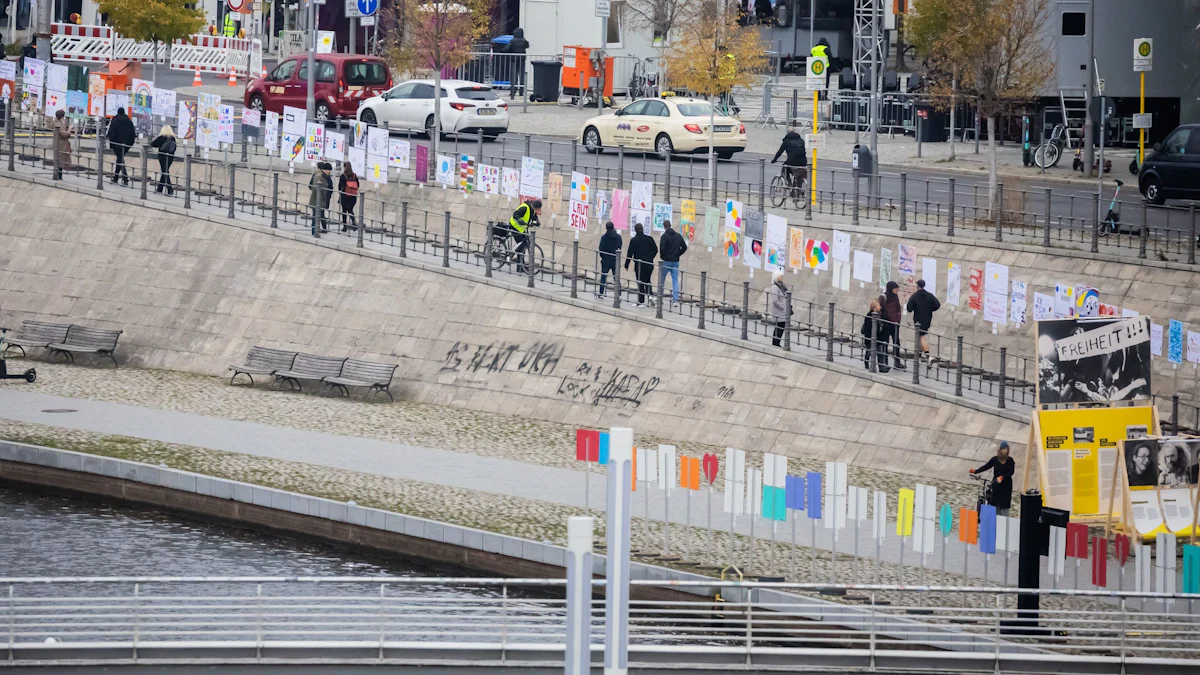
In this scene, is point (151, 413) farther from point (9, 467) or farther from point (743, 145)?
point (743, 145)

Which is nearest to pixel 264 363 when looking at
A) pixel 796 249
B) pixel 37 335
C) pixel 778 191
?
pixel 37 335

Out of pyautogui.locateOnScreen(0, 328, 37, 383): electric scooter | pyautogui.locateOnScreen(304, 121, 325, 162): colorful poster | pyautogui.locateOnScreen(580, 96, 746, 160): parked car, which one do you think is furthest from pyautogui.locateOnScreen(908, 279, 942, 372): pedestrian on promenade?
pyautogui.locateOnScreen(0, 328, 37, 383): electric scooter

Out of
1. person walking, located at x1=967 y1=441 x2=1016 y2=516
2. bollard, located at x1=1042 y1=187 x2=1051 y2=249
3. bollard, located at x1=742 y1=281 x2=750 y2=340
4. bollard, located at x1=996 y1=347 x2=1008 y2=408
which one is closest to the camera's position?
person walking, located at x1=967 y1=441 x2=1016 y2=516

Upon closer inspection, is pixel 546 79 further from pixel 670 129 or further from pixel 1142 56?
pixel 1142 56

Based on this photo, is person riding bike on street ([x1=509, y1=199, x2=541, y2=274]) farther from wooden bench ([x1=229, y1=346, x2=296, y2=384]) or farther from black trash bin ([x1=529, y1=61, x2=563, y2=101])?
black trash bin ([x1=529, y1=61, x2=563, y2=101])

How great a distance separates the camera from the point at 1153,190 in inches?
1272

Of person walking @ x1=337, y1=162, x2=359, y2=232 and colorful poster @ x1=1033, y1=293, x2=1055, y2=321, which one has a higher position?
person walking @ x1=337, y1=162, x2=359, y2=232

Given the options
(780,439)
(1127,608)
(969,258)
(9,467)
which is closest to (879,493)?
(1127,608)

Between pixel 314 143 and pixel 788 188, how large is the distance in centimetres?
892

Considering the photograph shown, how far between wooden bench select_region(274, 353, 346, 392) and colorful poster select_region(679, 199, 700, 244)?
5.95 m

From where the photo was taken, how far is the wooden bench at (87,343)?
97.5 ft

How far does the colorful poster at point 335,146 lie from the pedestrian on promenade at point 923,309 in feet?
39.3

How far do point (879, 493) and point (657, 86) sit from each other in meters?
33.7

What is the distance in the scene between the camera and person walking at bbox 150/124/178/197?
1277 inches
